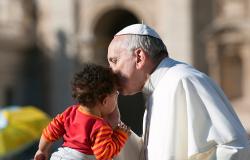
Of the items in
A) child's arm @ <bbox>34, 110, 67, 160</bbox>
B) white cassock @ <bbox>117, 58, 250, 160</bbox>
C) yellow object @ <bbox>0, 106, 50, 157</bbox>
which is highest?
white cassock @ <bbox>117, 58, 250, 160</bbox>

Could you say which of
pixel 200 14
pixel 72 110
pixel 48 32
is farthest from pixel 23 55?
pixel 72 110

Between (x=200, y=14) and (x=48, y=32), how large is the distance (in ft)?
13.2

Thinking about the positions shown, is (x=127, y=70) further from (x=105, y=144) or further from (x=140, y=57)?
(x=105, y=144)

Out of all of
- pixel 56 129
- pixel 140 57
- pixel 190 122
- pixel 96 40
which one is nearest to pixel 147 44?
pixel 140 57

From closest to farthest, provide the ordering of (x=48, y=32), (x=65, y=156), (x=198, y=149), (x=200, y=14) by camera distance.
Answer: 1. (x=198, y=149)
2. (x=65, y=156)
3. (x=200, y=14)
4. (x=48, y=32)

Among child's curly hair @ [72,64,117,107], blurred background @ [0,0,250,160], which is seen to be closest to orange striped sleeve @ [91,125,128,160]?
child's curly hair @ [72,64,117,107]

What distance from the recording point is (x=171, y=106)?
3.09 metres

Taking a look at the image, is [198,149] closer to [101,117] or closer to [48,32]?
[101,117]

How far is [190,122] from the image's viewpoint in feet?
9.98

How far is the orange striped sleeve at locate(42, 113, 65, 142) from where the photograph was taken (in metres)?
3.31

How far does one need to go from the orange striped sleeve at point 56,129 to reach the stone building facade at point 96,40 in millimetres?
13810

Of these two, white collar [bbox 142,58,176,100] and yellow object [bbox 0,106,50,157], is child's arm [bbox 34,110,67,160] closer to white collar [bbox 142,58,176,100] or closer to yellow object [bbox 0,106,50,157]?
white collar [bbox 142,58,176,100]

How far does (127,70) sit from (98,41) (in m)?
15.6

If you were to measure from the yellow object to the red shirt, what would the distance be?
4.17 meters
